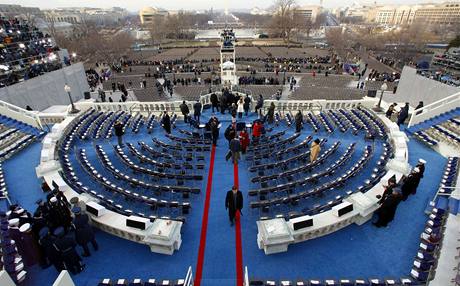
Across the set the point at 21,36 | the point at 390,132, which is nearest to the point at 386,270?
the point at 390,132

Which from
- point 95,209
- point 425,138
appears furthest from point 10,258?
point 425,138

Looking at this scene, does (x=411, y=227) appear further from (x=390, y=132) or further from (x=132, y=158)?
(x=132, y=158)

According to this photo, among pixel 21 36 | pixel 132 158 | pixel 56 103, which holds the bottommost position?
pixel 56 103

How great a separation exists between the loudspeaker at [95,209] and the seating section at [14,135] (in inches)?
358

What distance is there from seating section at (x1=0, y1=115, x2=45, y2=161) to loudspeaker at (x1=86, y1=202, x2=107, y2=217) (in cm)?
910

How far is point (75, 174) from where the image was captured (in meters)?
11.7

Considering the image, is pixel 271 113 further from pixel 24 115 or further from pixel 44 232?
pixel 24 115

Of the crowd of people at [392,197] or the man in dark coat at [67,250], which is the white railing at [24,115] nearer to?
the man in dark coat at [67,250]

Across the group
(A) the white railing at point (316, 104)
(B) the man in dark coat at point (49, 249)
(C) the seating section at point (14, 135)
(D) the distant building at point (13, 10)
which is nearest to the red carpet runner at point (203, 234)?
(B) the man in dark coat at point (49, 249)

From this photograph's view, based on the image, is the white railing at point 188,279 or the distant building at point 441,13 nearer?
the white railing at point 188,279

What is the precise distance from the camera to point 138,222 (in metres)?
8.09

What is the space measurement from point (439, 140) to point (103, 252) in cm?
1792

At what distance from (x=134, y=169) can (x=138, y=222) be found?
13.4 feet

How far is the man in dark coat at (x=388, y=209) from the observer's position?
26.6ft
